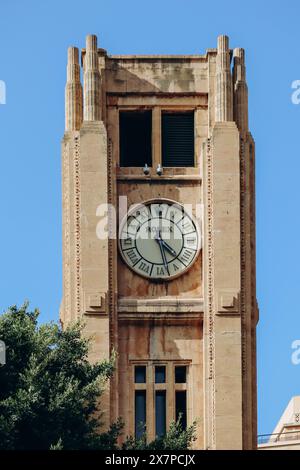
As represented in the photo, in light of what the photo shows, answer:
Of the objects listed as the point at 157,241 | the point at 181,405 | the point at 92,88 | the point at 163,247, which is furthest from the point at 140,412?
the point at 92,88

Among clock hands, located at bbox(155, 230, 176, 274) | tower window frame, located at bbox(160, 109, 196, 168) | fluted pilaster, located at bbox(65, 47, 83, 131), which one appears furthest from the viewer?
tower window frame, located at bbox(160, 109, 196, 168)

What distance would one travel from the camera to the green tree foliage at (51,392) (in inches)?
3602

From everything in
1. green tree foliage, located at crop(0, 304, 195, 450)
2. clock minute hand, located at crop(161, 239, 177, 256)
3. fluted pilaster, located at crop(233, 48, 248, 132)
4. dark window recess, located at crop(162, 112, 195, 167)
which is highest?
fluted pilaster, located at crop(233, 48, 248, 132)

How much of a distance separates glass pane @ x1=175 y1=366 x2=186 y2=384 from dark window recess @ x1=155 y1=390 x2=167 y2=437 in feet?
2.34

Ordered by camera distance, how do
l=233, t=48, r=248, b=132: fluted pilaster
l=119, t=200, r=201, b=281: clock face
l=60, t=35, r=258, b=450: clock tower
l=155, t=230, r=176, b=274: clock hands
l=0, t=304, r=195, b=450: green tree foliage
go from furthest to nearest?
l=233, t=48, r=248, b=132: fluted pilaster, l=119, t=200, r=201, b=281: clock face, l=155, t=230, r=176, b=274: clock hands, l=60, t=35, r=258, b=450: clock tower, l=0, t=304, r=195, b=450: green tree foliage

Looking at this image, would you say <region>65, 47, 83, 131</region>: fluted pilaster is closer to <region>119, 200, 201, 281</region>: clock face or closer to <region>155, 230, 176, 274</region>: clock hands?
<region>119, 200, 201, 281</region>: clock face

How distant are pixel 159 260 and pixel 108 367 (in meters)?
8.93

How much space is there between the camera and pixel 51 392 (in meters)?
92.4

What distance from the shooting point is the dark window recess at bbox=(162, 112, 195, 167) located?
105 m

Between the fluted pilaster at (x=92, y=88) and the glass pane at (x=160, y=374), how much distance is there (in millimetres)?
9154

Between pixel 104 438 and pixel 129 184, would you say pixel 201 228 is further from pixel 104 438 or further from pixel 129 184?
pixel 104 438

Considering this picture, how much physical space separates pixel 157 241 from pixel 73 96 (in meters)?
6.12

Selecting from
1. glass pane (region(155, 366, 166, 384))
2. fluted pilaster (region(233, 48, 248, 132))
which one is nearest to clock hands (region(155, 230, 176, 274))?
glass pane (region(155, 366, 166, 384))

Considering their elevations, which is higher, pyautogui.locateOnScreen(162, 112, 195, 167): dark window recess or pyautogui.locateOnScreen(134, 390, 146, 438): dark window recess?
pyautogui.locateOnScreen(162, 112, 195, 167): dark window recess
